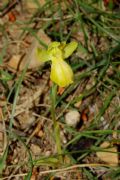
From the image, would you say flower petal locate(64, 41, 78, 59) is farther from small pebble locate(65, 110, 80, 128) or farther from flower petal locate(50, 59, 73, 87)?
small pebble locate(65, 110, 80, 128)

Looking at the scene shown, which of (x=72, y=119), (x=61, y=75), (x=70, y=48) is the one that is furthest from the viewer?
(x=72, y=119)

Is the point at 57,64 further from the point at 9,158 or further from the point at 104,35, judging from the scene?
the point at 104,35

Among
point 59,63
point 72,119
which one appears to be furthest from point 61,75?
point 72,119

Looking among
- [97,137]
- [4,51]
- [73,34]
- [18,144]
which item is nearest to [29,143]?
[18,144]

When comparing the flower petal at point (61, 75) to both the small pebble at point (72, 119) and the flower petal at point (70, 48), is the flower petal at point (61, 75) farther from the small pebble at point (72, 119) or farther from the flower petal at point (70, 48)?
the small pebble at point (72, 119)

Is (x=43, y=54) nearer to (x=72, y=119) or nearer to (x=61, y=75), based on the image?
(x=61, y=75)
